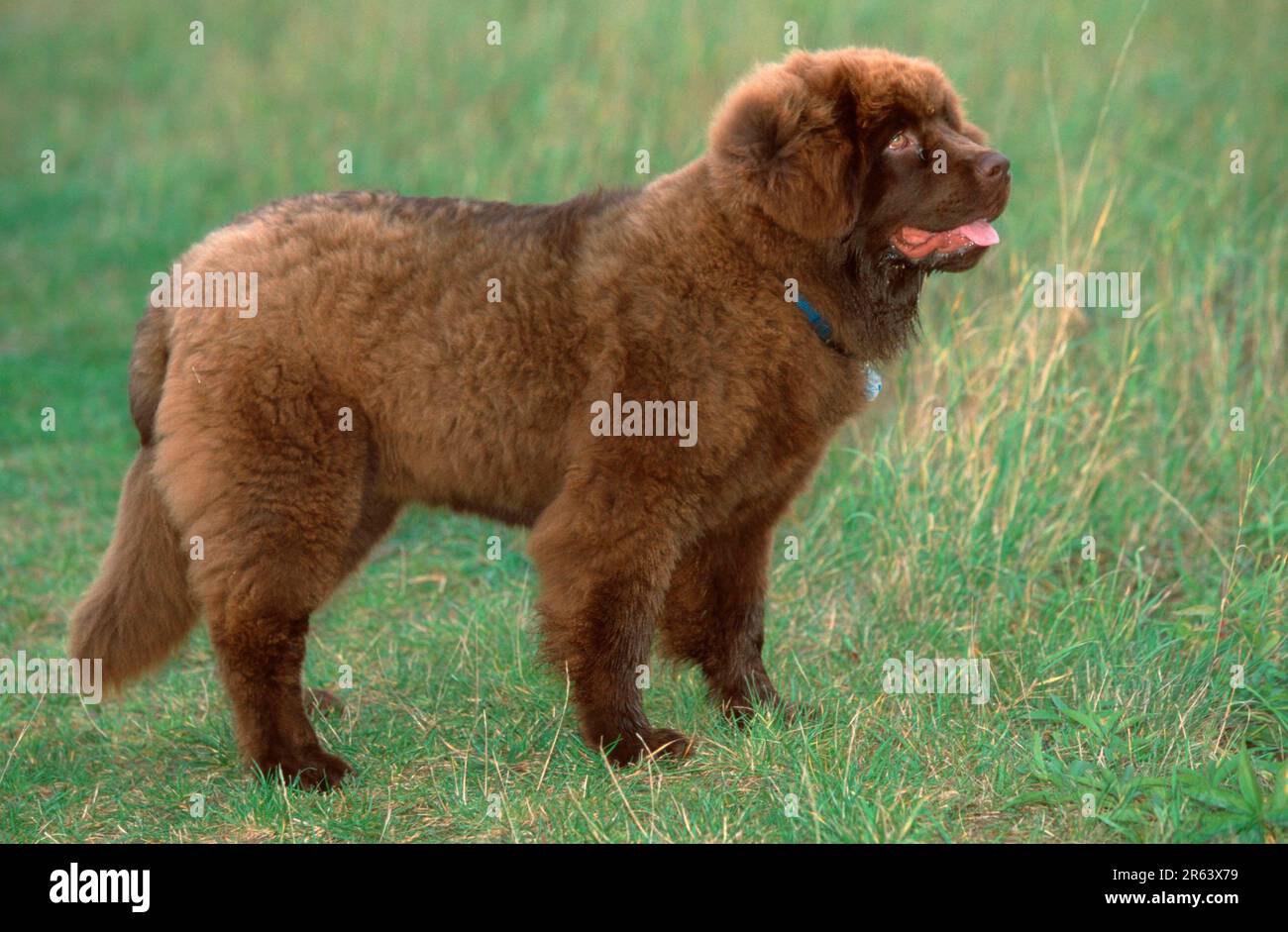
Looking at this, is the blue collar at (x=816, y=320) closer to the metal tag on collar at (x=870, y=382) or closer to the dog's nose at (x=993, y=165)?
the metal tag on collar at (x=870, y=382)

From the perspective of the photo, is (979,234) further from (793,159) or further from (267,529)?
(267,529)

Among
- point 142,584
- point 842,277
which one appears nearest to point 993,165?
point 842,277

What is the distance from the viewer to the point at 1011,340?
5.80 meters

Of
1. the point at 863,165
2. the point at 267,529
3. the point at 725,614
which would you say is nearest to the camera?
the point at 863,165

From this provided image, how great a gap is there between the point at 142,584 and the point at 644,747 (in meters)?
1.71

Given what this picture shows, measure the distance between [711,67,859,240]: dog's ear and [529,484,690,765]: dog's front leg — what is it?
0.95m

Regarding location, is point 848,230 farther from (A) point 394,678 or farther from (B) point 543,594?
(A) point 394,678

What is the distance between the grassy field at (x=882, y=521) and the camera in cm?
390

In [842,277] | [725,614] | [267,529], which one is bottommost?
[725,614]

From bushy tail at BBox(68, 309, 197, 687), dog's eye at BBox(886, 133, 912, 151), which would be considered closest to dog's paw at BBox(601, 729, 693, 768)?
bushy tail at BBox(68, 309, 197, 687)

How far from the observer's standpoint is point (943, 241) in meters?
4.07

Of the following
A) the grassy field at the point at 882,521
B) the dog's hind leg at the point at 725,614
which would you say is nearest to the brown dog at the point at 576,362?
the dog's hind leg at the point at 725,614

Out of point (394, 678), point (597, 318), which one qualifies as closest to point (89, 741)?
point (394, 678)

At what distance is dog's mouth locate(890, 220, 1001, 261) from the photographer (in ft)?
13.3
